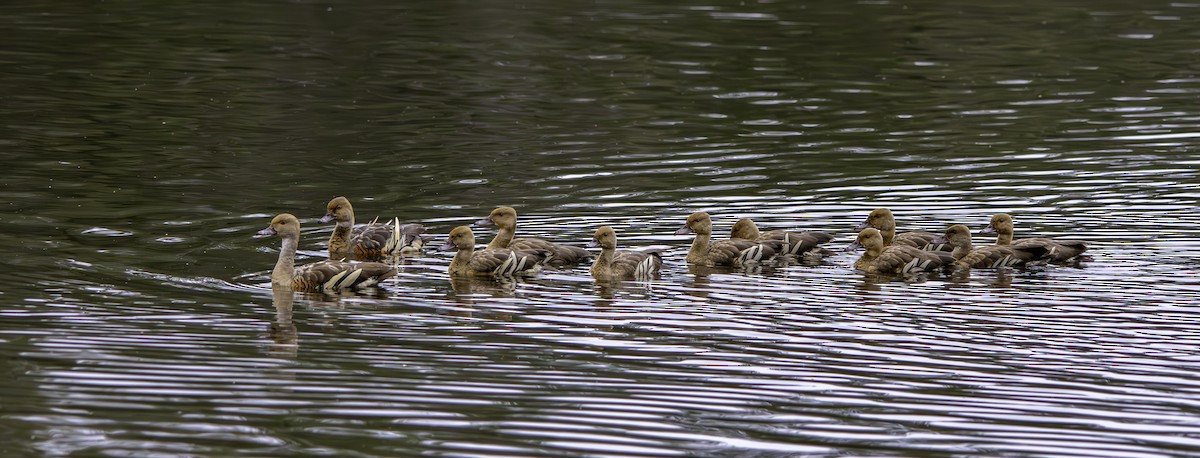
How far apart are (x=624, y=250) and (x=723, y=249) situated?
0.96 m

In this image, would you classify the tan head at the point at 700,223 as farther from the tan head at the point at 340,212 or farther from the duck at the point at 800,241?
the tan head at the point at 340,212

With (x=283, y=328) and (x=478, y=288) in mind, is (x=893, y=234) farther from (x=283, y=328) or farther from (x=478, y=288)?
(x=283, y=328)

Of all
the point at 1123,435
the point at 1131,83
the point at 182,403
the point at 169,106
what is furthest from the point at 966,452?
the point at 1131,83

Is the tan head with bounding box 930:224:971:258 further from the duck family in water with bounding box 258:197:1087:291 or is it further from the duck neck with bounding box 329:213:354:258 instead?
the duck neck with bounding box 329:213:354:258

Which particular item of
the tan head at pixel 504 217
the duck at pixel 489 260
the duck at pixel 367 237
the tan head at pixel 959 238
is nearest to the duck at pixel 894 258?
the tan head at pixel 959 238

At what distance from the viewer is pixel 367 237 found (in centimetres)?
1559

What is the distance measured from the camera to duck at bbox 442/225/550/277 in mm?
14555

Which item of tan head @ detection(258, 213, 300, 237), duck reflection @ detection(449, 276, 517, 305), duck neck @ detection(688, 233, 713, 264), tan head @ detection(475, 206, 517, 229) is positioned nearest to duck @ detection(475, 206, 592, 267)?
tan head @ detection(475, 206, 517, 229)

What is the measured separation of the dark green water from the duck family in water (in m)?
0.27

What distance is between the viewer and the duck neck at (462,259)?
580 inches

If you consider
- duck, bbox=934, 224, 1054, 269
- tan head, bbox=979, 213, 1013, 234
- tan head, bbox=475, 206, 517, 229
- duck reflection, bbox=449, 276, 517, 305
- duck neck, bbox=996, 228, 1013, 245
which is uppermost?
tan head, bbox=475, 206, 517, 229

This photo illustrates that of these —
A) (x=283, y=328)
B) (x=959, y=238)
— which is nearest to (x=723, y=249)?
(x=959, y=238)

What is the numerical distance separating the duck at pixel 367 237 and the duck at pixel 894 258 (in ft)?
13.4

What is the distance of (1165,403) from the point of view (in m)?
9.84
